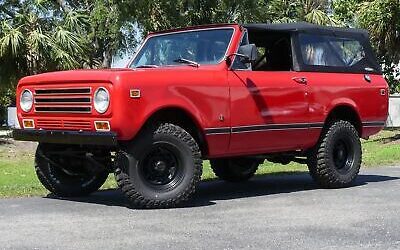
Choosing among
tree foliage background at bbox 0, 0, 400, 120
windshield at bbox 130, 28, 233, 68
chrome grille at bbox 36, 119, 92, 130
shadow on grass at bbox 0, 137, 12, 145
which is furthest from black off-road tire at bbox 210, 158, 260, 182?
shadow on grass at bbox 0, 137, 12, 145

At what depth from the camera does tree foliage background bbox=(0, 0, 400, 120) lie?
66.2 ft

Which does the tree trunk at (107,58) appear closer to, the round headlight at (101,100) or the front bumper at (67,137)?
the front bumper at (67,137)

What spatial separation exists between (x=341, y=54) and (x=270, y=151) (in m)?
2.12

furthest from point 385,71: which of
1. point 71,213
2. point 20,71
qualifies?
point 71,213

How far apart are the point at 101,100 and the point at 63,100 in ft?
2.10

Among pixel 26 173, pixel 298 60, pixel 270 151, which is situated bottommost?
pixel 26 173

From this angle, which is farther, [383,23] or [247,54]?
[383,23]

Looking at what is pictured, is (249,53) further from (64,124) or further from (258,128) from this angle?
(64,124)

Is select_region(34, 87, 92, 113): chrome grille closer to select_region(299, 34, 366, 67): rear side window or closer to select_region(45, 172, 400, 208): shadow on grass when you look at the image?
select_region(45, 172, 400, 208): shadow on grass

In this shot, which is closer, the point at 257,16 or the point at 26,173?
the point at 26,173

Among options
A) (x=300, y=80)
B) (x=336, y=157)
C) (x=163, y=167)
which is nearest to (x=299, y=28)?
(x=300, y=80)

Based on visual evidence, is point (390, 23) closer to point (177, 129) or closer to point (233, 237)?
point (177, 129)

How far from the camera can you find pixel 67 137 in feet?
25.4

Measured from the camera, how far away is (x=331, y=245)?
5.84 m
